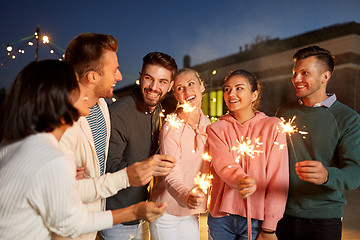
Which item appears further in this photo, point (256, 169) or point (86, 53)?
point (86, 53)

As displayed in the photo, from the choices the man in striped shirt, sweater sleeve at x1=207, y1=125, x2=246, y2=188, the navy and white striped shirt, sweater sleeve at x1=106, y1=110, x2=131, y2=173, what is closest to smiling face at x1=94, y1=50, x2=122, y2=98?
the man in striped shirt

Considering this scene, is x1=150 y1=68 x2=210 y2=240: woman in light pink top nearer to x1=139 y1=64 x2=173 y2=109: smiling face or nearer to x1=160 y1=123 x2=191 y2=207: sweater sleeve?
x1=160 y1=123 x2=191 y2=207: sweater sleeve

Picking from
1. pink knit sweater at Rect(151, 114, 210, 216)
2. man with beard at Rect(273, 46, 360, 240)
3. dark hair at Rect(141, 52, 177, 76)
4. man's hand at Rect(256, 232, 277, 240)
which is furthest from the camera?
dark hair at Rect(141, 52, 177, 76)

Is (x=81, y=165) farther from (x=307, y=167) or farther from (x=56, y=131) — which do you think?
(x=307, y=167)

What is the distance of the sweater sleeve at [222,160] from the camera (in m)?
2.26

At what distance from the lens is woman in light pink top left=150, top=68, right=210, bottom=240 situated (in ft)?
7.98

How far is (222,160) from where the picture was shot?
2375mm

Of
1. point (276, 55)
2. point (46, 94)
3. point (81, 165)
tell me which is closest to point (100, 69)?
point (81, 165)

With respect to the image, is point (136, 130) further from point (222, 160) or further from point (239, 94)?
point (239, 94)

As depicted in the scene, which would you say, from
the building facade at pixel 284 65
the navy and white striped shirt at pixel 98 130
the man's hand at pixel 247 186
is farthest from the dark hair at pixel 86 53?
the building facade at pixel 284 65

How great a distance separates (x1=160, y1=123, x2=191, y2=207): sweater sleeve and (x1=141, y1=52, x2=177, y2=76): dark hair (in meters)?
0.61

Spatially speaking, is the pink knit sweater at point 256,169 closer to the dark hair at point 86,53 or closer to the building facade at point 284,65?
the dark hair at point 86,53

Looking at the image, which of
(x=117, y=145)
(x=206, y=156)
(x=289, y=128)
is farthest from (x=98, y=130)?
(x=289, y=128)

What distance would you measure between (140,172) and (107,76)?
0.99 m
